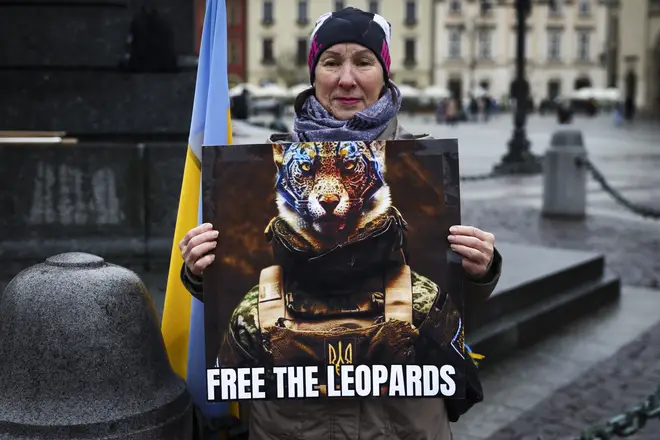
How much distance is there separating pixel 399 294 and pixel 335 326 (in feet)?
0.58

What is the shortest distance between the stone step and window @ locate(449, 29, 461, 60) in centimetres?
6927

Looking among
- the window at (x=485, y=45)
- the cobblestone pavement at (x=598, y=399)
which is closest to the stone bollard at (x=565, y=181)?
the cobblestone pavement at (x=598, y=399)

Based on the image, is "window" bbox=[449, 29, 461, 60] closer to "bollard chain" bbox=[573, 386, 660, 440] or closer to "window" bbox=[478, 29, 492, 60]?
"window" bbox=[478, 29, 492, 60]

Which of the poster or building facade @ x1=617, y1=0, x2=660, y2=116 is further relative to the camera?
building facade @ x1=617, y1=0, x2=660, y2=116

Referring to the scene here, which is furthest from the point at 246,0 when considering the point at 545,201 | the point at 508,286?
the point at 508,286

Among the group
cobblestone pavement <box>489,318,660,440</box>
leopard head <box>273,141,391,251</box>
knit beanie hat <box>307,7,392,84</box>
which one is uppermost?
knit beanie hat <box>307,7,392,84</box>

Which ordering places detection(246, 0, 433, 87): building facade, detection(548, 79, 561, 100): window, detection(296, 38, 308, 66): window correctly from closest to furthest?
detection(296, 38, 308, 66): window, detection(246, 0, 433, 87): building facade, detection(548, 79, 561, 100): window

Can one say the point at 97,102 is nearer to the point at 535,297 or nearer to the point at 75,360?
the point at 75,360

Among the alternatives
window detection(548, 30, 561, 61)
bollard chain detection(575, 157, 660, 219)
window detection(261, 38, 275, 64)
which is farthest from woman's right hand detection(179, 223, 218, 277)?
window detection(548, 30, 561, 61)

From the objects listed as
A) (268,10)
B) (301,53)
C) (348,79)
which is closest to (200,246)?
(348,79)

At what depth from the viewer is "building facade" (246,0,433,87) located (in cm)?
7425

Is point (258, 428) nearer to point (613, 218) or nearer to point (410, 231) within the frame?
point (410, 231)

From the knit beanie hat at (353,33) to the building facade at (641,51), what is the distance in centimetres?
5519

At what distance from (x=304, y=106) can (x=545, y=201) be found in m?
9.36
